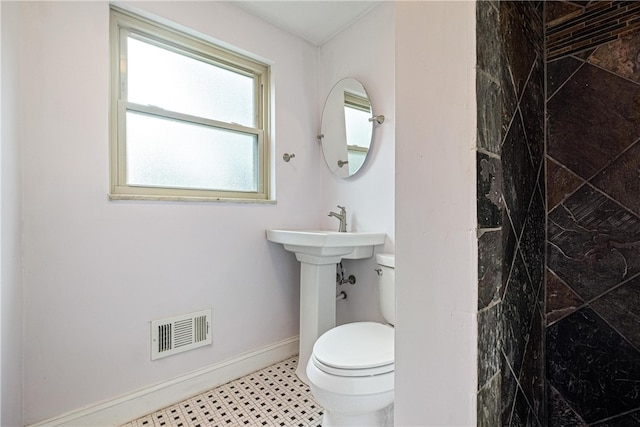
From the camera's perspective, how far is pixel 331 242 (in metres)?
1.51

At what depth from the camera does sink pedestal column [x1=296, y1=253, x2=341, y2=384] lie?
1671 millimetres

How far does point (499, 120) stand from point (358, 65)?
150cm

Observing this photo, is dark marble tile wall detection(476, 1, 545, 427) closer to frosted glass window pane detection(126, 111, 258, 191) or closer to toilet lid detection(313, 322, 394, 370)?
toilet lid detection(313, 322, 394, 370)

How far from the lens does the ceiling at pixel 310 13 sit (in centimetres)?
175

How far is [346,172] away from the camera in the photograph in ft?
6.37

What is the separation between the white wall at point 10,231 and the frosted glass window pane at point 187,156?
0.43 m

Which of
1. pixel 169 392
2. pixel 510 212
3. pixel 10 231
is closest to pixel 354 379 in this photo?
pixel 510 212

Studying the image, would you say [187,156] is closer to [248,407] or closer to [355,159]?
[355,159]

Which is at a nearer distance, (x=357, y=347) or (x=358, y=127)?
(x=357, y=347)

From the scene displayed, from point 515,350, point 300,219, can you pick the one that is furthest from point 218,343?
point 515,350

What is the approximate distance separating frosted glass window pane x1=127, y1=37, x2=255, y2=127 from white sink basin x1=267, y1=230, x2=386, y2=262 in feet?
2.75

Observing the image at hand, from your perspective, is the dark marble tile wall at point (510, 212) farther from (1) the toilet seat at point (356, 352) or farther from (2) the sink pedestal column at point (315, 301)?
(2) the sink pedestal column at point (315, 301)

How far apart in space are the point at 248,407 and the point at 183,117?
157 cm

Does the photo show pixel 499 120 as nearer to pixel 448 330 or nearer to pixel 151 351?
pixel 448 330
